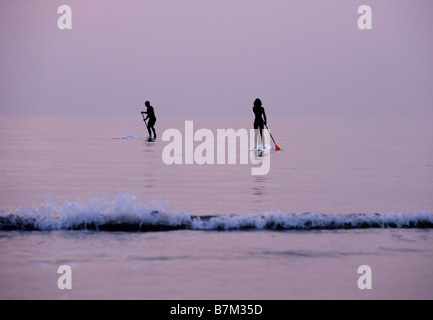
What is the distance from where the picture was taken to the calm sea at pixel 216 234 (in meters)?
7.18

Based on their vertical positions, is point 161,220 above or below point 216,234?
above

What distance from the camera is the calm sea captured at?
718 centimetres

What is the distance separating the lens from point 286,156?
78.6ft

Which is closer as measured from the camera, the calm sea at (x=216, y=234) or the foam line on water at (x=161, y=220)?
the calm sea at (x=216, y=234)

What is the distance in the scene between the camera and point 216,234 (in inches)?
391

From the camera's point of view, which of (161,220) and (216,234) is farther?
(161,220)

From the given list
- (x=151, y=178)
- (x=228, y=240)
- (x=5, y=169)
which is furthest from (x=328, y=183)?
(x=5, y=169)

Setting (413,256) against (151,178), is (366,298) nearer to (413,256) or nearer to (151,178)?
(413,256)

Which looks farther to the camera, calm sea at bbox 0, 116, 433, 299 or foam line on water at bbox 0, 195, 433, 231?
foam line on water at bbox 0, 195, 433, 231

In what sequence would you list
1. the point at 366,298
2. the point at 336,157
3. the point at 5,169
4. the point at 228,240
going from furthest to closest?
the point at 336,157
the point at 5,169
the point at 228,240
the point at 366,298
